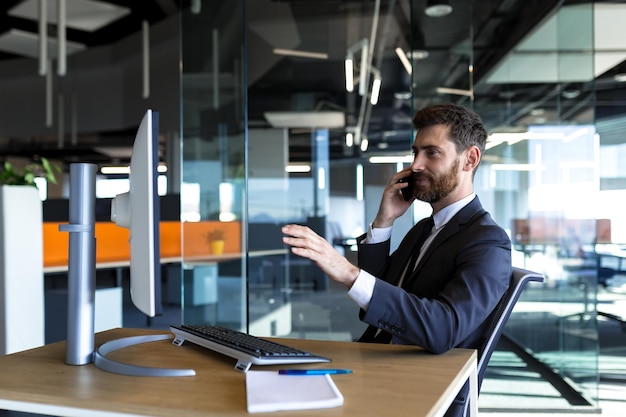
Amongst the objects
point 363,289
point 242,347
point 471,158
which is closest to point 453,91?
point 471,158

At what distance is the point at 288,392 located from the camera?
3.50 feet

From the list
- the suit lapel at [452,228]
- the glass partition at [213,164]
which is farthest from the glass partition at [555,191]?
the suit lapel at [452,228]

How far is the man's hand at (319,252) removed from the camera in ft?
4.38

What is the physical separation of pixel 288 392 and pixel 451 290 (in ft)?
1.88

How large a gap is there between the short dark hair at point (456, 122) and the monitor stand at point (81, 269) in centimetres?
96

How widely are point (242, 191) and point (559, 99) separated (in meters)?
2.28

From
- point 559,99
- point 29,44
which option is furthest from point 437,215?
point 29,44

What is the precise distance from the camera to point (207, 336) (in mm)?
1518

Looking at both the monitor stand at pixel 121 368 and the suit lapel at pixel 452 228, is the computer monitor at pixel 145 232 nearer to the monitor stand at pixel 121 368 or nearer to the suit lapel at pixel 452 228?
the monitor stand at pixel 121 368

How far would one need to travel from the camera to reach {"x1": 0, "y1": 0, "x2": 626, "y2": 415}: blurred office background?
151 inches

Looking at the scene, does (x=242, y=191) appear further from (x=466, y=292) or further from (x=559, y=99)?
(x=466, y=292)

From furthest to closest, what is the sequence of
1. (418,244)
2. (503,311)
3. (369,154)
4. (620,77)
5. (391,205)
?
(620,77) → (369,154) → (391,205) → (418,244) → (503,311)

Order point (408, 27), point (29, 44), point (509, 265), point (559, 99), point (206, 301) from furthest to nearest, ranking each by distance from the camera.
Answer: point (29, 44) → point (559, 99) → point (206, 301) → point (408, 27) → point (509, 265)

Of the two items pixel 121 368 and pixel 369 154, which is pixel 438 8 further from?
pixel 121 368
